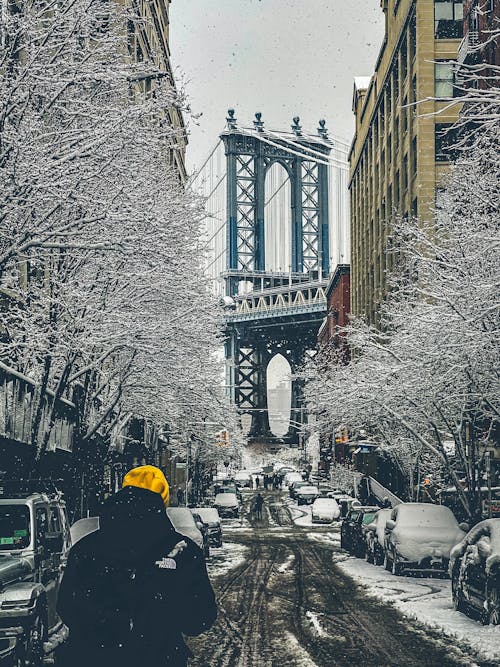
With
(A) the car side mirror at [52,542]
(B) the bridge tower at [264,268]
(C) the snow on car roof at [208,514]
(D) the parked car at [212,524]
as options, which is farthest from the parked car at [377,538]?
(B) the bridge tower at [264,268]

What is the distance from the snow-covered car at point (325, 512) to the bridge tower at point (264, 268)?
114252 mm

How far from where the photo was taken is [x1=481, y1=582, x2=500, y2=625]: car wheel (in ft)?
45.4

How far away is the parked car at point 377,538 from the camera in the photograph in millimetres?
26062

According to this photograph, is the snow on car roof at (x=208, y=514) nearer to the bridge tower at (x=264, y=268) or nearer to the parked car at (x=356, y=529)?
the parked car at (x=356, y=529)

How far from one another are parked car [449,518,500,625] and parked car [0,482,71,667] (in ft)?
17.4

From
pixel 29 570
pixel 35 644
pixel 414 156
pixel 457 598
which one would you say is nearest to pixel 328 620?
pixel 457 598

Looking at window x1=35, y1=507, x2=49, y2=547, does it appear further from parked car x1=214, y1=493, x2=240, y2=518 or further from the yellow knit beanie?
parked car x1=214, y1=493, x2=240, y2=518

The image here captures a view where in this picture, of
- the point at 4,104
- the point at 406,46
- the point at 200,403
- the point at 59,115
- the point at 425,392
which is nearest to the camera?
the point at 4,104

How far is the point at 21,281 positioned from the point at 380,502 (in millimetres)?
26603

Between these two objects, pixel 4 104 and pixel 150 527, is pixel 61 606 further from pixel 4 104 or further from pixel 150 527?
pixel 4 104

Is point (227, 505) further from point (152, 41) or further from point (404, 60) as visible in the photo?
point (404, 60)

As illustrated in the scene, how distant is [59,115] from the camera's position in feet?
59.3

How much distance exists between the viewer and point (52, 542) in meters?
11.6

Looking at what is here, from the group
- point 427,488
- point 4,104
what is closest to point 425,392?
point 4,104
